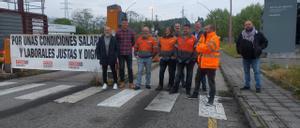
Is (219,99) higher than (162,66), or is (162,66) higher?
(162,66)

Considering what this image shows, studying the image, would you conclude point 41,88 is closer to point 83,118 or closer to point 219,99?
point 83,118

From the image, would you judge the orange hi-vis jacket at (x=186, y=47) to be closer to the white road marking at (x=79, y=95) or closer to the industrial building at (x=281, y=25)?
the white road marking at (x=79, y=95)

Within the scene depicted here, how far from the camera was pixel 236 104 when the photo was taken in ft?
26.7

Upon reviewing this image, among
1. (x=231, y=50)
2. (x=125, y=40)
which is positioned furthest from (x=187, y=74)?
(x=231, y=50)

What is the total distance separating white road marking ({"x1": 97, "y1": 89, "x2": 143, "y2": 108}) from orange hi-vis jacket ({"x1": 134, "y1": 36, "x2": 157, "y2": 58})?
1.06 meters

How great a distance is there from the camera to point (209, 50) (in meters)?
7.65

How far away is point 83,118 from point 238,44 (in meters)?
4.75

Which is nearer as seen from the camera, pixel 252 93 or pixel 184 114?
pixel 184 114

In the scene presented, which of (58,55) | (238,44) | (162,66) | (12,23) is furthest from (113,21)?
(12,23)

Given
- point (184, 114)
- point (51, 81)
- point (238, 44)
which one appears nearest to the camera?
point (184, 114)

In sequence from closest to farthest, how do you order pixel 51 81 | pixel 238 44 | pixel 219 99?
pixel 219 99 < pixel 238 44 < pixel 51 81

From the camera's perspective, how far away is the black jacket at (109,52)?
10031mm

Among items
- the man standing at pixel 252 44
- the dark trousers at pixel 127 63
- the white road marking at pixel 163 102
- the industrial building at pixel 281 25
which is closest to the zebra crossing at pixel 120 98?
the white road marking at pixel 163 102

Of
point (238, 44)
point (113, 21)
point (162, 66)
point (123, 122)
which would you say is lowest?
point (123, 122)
